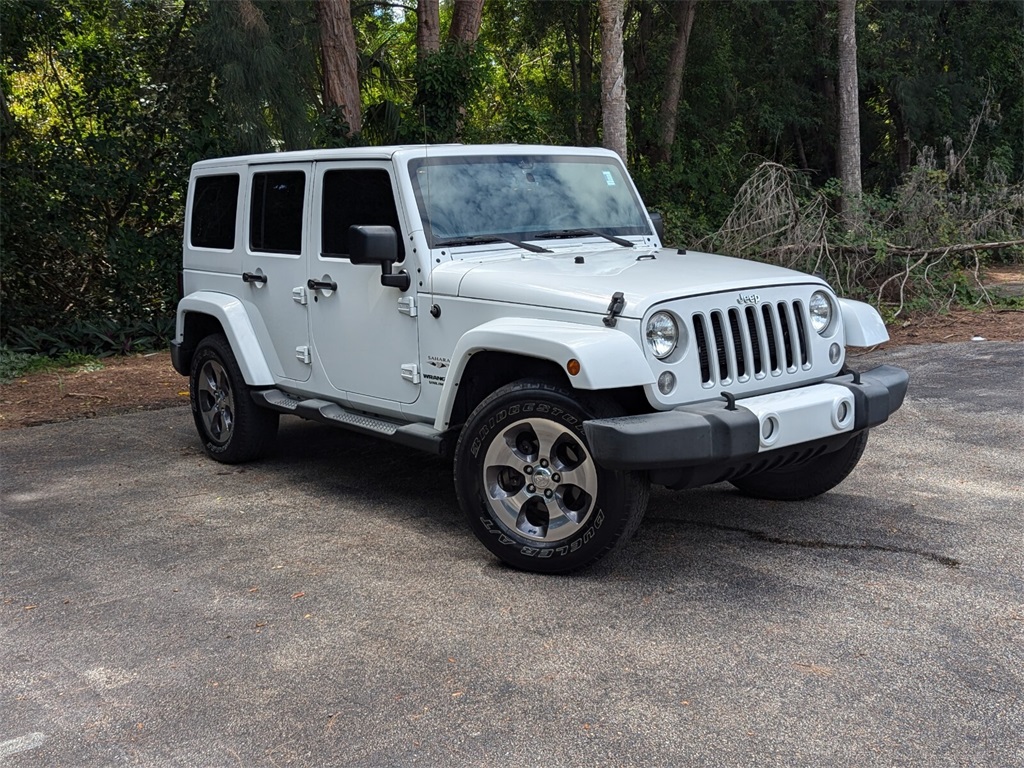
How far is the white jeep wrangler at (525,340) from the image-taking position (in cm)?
440

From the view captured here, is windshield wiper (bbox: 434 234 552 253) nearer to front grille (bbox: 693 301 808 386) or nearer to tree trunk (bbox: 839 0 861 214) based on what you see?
front grille (bbox: 693 301 808 386)

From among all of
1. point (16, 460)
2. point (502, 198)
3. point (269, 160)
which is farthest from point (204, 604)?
point (16, 460)

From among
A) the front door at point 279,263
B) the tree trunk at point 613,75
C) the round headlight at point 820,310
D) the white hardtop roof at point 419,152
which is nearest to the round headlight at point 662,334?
the round headlight at point 820,310

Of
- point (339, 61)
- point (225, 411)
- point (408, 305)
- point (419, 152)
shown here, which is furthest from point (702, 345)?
point (339, 61)

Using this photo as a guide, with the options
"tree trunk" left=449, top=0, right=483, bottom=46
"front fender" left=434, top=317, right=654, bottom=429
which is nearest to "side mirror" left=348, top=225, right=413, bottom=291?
"front fender" left=434, top=317, right=654, bottom=429

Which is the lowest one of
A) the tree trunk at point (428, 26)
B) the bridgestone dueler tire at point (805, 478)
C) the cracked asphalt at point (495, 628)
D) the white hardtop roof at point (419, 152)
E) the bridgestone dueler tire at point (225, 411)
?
the cracked asphalt at point (495, 628)

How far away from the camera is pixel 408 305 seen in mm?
5328

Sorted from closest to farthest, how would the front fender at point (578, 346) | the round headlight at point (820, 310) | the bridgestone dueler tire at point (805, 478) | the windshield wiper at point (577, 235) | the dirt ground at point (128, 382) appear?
the front fender at point (578, 346) < the round headlight at point (820, 310) < the bridgestone dueler tire at point (805, 478) < the windshield wiper at point (577, 235) < the dirt ground at point (128, 382)

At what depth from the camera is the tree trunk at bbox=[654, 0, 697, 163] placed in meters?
20.8

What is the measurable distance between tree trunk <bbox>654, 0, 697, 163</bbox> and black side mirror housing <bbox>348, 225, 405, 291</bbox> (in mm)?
16438

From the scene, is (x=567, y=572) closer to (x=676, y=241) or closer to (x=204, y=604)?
(x=204, y=604)

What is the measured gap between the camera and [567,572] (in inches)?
182

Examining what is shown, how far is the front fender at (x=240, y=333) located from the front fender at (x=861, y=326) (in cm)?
328

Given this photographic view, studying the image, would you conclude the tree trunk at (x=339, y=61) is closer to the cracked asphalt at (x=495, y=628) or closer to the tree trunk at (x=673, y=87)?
the cracked asphalt at (x=495, y=628)
